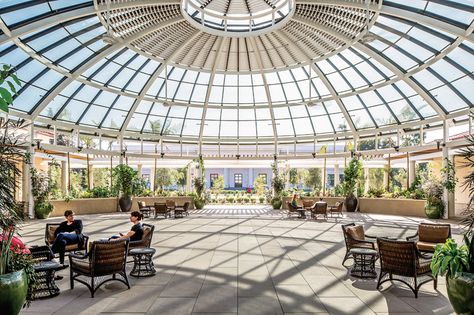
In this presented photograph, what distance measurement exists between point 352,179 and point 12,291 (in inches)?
711

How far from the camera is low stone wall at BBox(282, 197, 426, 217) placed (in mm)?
17484

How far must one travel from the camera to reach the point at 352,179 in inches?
773

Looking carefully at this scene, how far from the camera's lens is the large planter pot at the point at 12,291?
4012mm

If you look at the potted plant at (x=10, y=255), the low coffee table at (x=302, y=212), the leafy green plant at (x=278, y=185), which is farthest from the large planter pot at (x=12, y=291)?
the leafy green plant at (x=278, y=185)

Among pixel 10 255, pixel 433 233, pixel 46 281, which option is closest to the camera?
pixel 10 255

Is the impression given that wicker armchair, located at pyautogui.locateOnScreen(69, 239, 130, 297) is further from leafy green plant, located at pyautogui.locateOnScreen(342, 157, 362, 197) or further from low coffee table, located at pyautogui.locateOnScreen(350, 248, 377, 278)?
leafy green plant, located at pyautogui.locateOnScreen(342, 157, 362, 197)

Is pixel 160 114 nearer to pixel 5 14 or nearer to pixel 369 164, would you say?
pixel 5 14

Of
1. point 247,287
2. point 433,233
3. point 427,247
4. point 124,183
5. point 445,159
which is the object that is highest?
point 445,159

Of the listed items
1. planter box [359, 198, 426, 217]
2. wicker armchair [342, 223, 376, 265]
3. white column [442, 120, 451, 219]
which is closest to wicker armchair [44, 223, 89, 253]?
wicker armchair [342, 223, 376, 265]

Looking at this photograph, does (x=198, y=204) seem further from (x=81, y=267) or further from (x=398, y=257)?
(x=398, y=257)

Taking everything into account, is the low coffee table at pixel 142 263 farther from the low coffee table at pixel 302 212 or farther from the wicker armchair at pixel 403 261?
the low coffee table at pixel 302 212

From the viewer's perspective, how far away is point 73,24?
11727 mm

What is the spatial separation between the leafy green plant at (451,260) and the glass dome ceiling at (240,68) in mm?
7085

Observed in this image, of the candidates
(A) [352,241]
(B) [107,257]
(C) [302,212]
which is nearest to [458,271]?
(A) [352,241]
